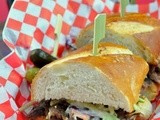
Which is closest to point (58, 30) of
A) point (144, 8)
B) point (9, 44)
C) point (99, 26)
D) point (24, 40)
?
point (24, 40)

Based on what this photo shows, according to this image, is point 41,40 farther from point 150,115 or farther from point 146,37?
point 150,115

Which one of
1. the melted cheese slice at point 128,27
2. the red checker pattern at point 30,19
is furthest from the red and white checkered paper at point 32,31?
the melted cheese slice at point 128,27

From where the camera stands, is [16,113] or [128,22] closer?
[16,113]

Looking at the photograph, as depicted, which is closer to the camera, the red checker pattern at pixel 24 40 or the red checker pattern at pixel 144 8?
the red checker pattern at pixel 24 40

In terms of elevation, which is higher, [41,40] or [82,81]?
[82,81]

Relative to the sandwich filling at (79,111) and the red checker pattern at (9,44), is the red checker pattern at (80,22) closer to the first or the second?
the red checker pattern at (9,44)

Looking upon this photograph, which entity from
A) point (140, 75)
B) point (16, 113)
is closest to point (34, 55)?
point (16, 113)
